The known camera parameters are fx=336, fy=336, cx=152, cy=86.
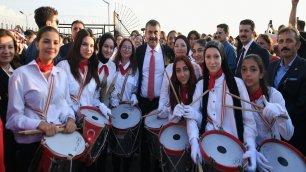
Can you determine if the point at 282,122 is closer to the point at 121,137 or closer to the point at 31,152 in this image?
the point at 121,137

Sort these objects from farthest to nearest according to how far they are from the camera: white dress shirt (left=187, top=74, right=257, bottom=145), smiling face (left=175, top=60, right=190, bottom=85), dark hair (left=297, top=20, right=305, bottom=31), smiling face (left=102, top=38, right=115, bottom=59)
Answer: dark hair (left=297, top=20, right=305, bottom=31)
smiling face (left=102, top=38, right=115, bottom=59)
smiling face (left=175, top=60, right=190, bottom=85)
white dress shirt (left=187, top=74, right=257, bottom=145)

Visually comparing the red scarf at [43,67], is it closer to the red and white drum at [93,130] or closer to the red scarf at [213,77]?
the red and white drum at [93,130]

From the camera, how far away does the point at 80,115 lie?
3.97m

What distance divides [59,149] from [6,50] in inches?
58.5

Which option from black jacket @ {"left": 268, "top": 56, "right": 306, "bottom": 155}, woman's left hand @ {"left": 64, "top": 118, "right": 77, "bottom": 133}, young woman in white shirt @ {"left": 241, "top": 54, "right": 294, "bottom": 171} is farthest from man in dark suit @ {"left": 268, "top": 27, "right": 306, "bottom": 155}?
woman's left hand @ {"left": 64, "top": 118, "right": 77, "bottom": 133}

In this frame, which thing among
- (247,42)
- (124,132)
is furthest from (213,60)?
(247,42)

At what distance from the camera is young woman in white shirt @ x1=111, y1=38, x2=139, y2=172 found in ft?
16.4

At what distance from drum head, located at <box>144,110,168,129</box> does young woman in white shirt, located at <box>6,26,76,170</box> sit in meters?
1.15

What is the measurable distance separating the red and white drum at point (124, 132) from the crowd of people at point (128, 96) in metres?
0.09

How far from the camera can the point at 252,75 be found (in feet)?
13.0

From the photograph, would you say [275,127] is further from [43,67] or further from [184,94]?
[43,67]

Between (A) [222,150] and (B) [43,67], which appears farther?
(B) [43,67]

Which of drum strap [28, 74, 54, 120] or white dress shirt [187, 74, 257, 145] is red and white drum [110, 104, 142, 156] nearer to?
white dress shirt [187, 74, 257, 145]

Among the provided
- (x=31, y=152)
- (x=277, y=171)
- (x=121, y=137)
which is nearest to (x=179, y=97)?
(x=121, y=137)
